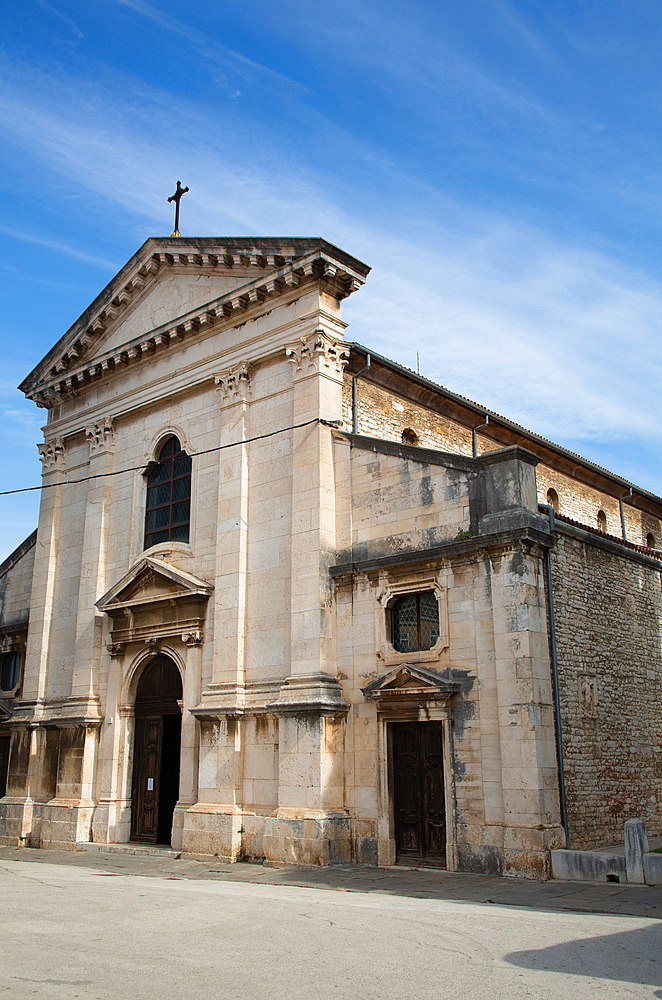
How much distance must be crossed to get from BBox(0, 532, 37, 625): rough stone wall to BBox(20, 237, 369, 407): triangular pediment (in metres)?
Result: 4.20

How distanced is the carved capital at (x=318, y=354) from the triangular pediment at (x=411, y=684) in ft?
18.9

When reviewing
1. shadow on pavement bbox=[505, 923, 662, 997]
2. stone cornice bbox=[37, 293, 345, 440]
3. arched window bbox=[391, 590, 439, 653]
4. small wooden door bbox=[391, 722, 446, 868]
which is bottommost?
shadow on pavement bbox=[505, 923, 662, 997]

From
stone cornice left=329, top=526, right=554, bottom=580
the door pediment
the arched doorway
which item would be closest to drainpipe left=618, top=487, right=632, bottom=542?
stone cornice left=329, top=526, right=554, bottom=580

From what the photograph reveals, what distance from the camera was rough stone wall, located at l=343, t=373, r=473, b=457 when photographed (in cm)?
1700

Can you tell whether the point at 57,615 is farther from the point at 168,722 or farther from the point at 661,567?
the point at 661,567

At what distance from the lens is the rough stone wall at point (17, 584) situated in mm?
23438

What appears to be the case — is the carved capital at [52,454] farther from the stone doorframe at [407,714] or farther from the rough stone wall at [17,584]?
the stone doorframe at [407,714]

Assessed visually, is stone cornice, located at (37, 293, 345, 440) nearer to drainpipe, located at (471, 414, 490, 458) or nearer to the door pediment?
the door pediment

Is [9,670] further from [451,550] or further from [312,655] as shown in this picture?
Answer: [451,550]

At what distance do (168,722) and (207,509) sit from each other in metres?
4.50

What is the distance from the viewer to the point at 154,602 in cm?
1752

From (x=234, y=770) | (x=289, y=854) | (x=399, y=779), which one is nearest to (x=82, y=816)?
(x=234, y=770)

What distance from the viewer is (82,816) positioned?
18000 millimetres

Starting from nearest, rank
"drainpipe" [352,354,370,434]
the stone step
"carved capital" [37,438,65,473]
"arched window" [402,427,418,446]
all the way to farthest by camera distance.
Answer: the stone step < "drainpipe" [352,354,370,434] < "arched window" [402,427,418,446] < "carved capital" [37,438,65,473]
